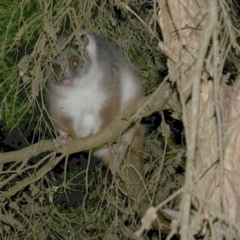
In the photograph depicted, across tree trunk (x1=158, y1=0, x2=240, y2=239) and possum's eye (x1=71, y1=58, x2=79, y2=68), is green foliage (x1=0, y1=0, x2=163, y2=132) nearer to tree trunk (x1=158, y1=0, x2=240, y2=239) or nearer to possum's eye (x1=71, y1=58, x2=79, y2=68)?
possum's eye (x1=71, y1=58, x2=79, y2=68)

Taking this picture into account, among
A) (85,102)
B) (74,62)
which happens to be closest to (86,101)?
(85,102)

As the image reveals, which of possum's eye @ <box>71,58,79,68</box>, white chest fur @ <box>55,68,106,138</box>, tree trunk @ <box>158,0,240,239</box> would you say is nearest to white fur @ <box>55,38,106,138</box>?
white chest fur @ <box>55,68,106,138</box>

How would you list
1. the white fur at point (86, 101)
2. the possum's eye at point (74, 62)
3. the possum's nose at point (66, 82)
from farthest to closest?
the white fur at point (86, 101), the possum's eye at point (74, 62), the possum's nose at point (66, 82)

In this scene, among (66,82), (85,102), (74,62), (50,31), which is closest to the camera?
(50,31)

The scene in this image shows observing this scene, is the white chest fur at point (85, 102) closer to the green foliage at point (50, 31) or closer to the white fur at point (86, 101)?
the white fur at point (86, 101)

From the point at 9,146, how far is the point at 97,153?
176 cm

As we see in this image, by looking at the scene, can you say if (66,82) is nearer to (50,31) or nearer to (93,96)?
(93,96)

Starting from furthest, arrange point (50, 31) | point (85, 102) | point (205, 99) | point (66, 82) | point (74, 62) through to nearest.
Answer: point (85, 102) < point (74, 62) < point (66, 82) < point (50, 31) < point (205, 99)

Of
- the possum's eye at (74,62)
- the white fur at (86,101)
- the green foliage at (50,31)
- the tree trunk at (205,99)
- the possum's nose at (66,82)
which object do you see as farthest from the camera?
the white fur at (86,101)

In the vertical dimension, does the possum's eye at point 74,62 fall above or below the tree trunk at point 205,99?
below

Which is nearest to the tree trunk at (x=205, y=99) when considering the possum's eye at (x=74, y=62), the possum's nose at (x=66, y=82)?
the possum's nose at (x=66, y=82)

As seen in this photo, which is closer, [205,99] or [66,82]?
[205,99]

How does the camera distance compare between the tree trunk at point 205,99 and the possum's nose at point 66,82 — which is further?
the possum's nose at point 66,82

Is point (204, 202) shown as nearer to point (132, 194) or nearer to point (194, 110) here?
point (194, 110)
